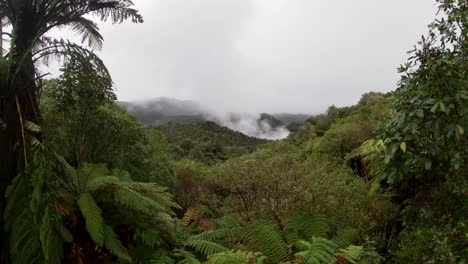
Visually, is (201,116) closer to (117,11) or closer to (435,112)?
(117,11)

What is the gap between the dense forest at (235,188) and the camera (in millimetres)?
3070

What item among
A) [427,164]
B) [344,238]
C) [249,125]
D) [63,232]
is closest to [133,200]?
[63,232]

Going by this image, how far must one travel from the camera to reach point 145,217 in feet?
17.7

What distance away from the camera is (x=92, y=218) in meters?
4.43

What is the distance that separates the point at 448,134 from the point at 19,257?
161 inches

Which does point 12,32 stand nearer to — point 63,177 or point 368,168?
point 63,177

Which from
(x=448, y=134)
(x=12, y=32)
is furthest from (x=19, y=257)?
(x=448, y=134)

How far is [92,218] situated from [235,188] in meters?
3.30

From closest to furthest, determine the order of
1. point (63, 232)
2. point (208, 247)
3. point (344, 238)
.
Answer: point (63, 232), point (344, 238), point (208, 247)

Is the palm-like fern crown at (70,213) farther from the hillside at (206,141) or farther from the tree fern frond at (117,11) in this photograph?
the hillside at (206,141)

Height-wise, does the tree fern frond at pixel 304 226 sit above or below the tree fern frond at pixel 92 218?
below

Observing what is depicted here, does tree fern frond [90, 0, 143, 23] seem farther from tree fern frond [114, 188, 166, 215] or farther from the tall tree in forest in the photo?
tree fern frond [114, 188, 166, 215]

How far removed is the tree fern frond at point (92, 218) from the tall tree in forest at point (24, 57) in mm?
728

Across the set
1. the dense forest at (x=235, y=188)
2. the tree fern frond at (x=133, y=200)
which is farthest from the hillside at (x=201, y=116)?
the tree fern frond at (x=133, y=200)
